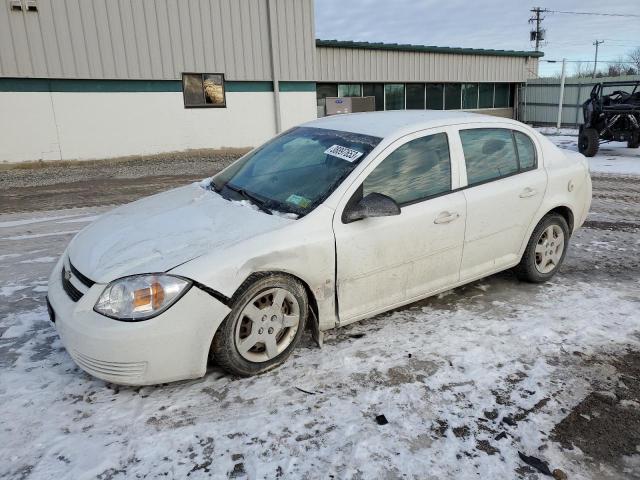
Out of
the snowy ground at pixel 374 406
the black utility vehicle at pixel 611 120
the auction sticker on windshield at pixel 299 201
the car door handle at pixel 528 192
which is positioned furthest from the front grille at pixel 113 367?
the black utility vehicle at pixel 611 120

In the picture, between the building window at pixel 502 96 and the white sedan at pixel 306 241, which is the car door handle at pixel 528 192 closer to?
the white sedan at pixel 306 241

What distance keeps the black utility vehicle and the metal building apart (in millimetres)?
8771

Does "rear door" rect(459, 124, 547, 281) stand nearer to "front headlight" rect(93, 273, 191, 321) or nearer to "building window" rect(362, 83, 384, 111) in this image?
"front headlight" rect(93, 273, 191, 321)

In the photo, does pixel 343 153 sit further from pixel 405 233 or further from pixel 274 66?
pixel 274 66

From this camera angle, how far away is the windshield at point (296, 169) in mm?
3365

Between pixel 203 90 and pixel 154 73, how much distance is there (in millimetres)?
1600

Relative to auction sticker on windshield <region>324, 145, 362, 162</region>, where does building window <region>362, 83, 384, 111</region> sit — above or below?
below

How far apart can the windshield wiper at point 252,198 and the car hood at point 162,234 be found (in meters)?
0.05

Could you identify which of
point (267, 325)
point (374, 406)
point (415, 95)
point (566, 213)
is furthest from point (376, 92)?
point (374, 406)

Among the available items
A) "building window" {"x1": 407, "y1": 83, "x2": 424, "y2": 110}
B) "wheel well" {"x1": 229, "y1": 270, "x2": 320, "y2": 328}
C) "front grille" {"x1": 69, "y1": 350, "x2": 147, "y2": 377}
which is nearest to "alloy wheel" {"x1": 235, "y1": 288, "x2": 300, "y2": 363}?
"wheel well" {"x1": 229, "y1": 270, "x2": 320, "y2": 328}

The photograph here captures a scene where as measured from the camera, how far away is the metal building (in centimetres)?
1316

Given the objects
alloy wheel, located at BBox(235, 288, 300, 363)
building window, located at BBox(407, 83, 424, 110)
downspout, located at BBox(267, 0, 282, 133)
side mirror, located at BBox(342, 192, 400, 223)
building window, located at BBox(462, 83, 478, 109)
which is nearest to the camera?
alloy wheel, located at BBox(235, 288, 300, 363)

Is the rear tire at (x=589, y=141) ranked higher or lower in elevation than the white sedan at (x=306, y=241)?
lower

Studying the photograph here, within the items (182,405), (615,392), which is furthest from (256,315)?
(615,392)
